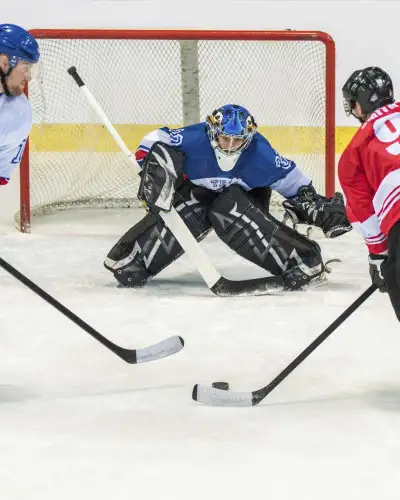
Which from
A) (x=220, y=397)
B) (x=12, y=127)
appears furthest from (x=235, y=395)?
(x=12, y=127)

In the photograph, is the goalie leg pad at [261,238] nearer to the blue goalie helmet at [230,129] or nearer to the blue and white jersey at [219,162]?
the blue and white jersey at [219,162]

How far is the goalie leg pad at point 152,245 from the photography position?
426cm

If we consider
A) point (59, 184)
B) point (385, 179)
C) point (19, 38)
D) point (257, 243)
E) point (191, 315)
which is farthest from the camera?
point (59, 184)

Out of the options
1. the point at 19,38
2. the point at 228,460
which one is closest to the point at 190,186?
the point at 19,38

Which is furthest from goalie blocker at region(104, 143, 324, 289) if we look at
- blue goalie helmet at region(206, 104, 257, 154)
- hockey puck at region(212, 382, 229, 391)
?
hockey puck at region(212, 382, 229, 391)

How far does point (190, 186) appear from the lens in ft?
14.0

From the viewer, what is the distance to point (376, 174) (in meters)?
2.75

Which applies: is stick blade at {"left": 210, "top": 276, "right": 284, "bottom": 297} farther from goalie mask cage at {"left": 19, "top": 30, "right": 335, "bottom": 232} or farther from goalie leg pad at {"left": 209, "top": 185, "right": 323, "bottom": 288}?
goalie mask cage at {"left": 19, "top": 30, "right": 335, "bottom": 232}

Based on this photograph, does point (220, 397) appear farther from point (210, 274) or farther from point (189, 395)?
point (210, 274)

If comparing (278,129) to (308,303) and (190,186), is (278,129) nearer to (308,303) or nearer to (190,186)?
(190,186)

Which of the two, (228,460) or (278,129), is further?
(278,129)

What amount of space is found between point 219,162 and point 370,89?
137 centimetres

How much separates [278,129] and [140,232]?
64.0 inches

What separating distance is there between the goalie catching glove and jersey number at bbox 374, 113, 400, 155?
1447 mm
